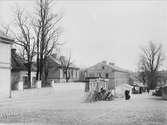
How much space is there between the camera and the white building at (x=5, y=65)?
25177mm

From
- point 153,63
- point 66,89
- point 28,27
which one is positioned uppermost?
point 28,27

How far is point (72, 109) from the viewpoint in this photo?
17.0 meters

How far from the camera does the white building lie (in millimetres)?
25177

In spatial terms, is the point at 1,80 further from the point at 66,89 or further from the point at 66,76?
the point at 66,76

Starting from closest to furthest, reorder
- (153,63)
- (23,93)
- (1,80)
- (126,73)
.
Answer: (1,80)
(23,93)
(153,63)
(126,73)

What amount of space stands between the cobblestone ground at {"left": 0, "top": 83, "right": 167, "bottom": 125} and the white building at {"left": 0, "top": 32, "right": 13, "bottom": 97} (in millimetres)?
1206

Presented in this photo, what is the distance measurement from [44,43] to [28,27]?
3584 mm

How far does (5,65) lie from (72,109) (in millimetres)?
11342

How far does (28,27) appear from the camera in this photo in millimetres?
40438

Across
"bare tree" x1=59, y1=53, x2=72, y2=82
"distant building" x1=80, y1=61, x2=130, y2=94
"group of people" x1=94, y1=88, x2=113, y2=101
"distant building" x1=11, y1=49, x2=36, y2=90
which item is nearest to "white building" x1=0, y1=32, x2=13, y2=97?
"group of people" x1=94, y1=88, x2=113, y2=101

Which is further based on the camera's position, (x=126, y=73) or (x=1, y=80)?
(x=126, y=73)

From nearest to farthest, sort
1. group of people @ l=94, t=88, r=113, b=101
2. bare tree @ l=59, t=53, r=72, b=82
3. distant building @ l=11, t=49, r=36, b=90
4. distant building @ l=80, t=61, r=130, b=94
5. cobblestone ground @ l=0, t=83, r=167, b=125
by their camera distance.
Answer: cobblestone ground @ l=0, t=83, r=167, b=125, group of people @ l=94, t=88, r=113, b=101, distant building @ l=11, t=49, r=36, b=90, bare tree @ l=59, t=53, r=72, b=82, distant building @ l=80, t=61, r=130, b=94

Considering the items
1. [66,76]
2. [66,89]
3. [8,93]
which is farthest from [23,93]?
[66,76]

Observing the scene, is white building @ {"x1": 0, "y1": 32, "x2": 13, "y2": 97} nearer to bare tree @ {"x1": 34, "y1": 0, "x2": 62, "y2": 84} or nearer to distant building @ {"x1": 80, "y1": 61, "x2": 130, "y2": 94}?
bare tree @ {"x1": 34, "y1": 0, "x2": 62, "y2": 84}
